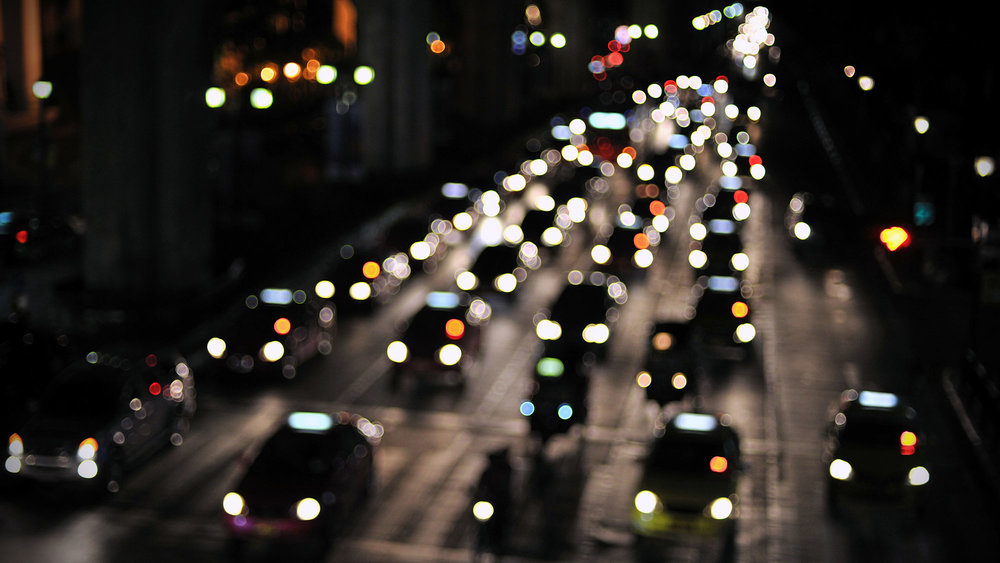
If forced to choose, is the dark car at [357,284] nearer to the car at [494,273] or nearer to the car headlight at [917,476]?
the car at [494,273]

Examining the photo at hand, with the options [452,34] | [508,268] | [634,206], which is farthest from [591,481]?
[452,34]

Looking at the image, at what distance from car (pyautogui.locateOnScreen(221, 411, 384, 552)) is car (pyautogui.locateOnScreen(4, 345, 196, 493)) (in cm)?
244

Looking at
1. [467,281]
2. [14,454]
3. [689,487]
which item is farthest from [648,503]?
[467,281]

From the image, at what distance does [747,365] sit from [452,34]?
67.7 meters

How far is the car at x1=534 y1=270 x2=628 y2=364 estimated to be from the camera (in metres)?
30.2

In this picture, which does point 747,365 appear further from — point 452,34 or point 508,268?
point 452,34

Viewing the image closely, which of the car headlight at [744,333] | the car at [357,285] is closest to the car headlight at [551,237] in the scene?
the car at [357,285]

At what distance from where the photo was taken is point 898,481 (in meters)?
20.8

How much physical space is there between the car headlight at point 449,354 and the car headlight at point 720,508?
9.45 meters

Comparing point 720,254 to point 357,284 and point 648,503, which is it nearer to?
point 357,284

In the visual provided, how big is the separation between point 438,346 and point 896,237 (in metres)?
10.5

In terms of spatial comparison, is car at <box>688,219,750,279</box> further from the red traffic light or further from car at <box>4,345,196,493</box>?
car at <box>4,345,196,493</box>

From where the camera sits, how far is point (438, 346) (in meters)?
28.0

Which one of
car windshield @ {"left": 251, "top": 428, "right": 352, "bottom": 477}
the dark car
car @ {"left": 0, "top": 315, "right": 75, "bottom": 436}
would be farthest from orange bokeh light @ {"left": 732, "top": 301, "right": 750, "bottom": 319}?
car @ {"left": 0, "top": 315, "right": 75, "bottom": 436}
